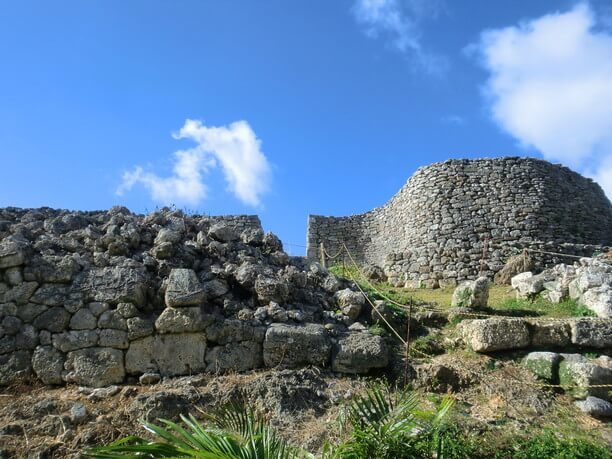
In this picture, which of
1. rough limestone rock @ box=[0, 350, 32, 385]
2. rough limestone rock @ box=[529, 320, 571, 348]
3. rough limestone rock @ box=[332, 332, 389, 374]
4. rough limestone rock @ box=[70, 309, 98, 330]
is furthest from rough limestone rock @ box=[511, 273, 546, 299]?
rough limestone rock @ box=[0, 350, 32, 385]

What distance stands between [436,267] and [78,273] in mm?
11823

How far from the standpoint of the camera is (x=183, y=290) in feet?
19.8

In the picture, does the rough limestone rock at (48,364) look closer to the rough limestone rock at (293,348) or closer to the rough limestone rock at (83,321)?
the rough limestone rock at (83,321)

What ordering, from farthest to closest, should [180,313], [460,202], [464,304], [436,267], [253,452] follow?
1. [460,202]
2. [436,267]
3. [464,304]
4. [180,313]
5. [253,452]

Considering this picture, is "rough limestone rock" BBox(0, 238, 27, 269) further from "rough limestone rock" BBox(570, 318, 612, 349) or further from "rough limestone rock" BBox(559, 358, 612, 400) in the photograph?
"rough limestone rock" BBox(570, 318, 612, 349)

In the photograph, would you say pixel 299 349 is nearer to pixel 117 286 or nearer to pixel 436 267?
pixel 117 286

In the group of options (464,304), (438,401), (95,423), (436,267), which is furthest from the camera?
(436,267)

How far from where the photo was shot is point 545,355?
6098 mm

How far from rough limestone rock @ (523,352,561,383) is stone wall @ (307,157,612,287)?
9.32m

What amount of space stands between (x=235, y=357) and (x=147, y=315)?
44.5 inches

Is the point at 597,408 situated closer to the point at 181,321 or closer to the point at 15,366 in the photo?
the point at 181,321

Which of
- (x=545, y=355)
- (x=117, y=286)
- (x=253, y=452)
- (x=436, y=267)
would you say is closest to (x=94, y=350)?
(x=117, y=286)

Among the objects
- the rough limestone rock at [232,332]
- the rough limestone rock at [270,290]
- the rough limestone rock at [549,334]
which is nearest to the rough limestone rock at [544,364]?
the rough limestone rock at [549,334]

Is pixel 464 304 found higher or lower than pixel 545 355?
higher
